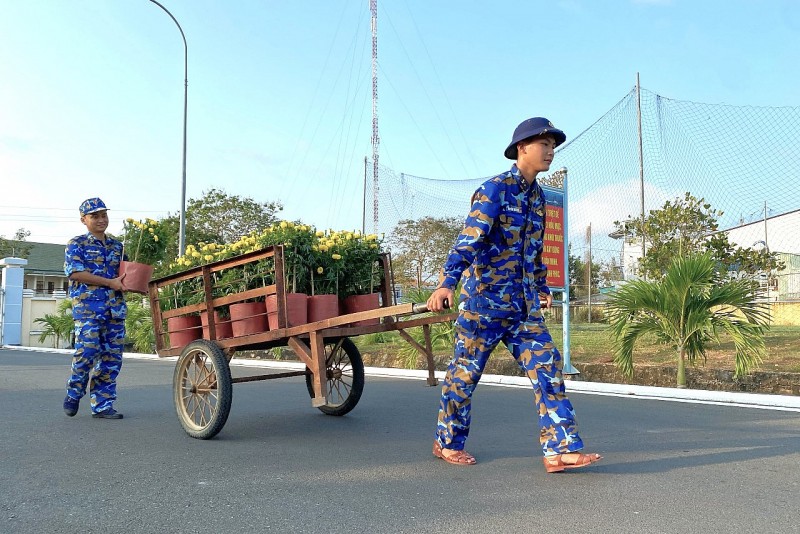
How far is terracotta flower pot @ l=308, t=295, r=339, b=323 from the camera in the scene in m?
5.49

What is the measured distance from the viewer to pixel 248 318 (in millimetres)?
5422

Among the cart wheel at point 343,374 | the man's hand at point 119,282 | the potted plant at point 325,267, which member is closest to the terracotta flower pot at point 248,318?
the potted plant at point 325,267

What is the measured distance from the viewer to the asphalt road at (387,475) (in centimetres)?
335

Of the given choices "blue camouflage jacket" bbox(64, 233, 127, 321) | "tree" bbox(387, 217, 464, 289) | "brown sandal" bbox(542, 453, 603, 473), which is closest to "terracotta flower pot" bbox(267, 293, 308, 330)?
"blue camouflage jacket" bbox(64, 233, 127, 321)

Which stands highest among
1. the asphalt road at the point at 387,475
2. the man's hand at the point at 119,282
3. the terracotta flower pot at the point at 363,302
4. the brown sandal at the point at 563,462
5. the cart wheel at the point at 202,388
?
the man's hand at the point at 119,282

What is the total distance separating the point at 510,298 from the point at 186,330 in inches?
115

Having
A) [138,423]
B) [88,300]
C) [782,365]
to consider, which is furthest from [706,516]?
[782,365]

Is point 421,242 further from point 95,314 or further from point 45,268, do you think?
point 45,268

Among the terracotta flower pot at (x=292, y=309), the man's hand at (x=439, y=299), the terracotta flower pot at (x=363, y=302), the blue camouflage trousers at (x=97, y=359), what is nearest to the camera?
the man's hand at (x=439, y=299)

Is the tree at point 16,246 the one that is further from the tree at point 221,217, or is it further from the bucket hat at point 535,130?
the bucket hat at point 535,130

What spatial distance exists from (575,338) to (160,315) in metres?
9.85

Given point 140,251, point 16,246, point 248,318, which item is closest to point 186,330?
point 248,318

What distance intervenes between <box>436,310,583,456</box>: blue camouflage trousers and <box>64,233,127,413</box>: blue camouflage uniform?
3379 mm

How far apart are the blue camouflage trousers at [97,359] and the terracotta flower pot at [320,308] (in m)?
2.06
